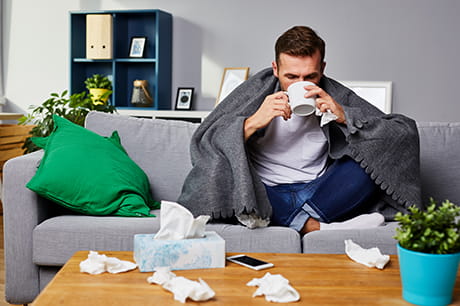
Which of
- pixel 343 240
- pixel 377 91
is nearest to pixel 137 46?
pixel 377 91

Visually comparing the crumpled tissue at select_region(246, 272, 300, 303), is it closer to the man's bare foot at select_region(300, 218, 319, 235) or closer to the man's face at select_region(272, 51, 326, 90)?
the man's bare foot at select_region(300, 218, 319, 235)

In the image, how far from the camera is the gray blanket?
1861mm

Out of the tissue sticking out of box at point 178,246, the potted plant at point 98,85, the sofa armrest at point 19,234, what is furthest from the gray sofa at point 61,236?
the potted plant at point 98,85

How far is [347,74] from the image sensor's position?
425 centimetres

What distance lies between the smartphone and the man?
49cm

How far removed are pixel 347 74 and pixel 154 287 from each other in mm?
3425

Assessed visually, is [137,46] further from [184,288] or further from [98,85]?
[184,288]

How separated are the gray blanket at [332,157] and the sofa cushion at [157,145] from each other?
0.24 m

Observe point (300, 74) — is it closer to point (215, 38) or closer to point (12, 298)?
point (12, 298)

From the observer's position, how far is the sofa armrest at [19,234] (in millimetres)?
1830

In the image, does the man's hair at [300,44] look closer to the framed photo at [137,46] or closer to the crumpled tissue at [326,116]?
the crumpled tissue at [326,116]

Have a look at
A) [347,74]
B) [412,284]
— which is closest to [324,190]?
[412,284]

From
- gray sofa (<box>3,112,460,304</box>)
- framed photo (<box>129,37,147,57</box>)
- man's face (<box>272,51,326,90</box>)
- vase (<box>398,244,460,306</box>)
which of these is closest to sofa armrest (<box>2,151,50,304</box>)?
gray sofa (<box>3,112,460,304</box>)

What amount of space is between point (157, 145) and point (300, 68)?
67cm
